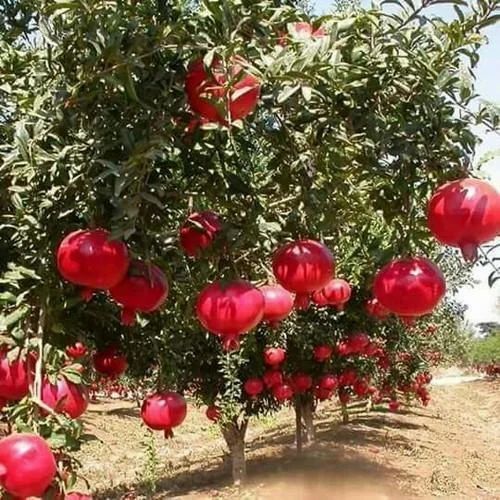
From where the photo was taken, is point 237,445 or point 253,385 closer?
point 253,385

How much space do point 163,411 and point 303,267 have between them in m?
0.69

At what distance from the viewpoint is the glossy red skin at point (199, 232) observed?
1.65m

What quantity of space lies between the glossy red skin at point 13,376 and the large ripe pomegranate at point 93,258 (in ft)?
0.76

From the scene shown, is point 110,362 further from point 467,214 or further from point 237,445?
point 237,445

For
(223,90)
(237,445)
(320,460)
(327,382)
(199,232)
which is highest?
(223,90)

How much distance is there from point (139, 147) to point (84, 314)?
93 cm

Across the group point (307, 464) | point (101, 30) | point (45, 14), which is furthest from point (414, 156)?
point (307, 464)

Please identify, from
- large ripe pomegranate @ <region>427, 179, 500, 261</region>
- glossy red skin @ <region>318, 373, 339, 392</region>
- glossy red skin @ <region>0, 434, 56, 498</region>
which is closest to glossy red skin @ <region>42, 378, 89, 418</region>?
glossy red skin @ <region>0, 434, 56, 498</region>

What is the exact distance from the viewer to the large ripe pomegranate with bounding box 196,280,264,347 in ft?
4.64

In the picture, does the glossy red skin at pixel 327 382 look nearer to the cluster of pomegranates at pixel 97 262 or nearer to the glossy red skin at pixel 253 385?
the glossy red skin at pixel 253 385

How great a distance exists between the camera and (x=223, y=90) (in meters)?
1.32

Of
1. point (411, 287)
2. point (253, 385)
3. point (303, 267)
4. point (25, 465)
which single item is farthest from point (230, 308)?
point (253, 385)

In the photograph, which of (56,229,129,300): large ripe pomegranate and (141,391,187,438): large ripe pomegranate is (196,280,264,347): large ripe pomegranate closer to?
(56,229,129,300): large ripe pomegranate

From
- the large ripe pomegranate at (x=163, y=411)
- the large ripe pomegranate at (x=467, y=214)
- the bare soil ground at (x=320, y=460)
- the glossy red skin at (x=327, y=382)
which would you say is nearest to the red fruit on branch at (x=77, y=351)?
the large ripe pomegranate at (x=163, y=411)
